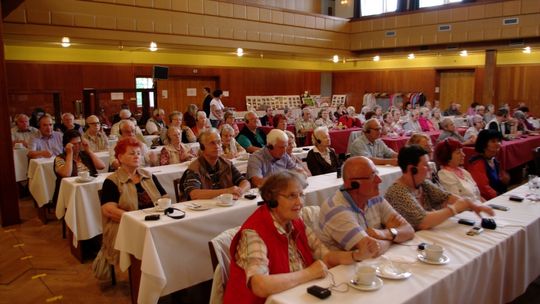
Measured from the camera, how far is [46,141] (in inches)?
242

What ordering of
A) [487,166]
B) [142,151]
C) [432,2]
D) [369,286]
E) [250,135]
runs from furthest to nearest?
[432,2]
[250,135]
[142,151]
[487,166]
[369,286]

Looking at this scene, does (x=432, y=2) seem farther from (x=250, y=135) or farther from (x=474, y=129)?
(x=250, y=135)

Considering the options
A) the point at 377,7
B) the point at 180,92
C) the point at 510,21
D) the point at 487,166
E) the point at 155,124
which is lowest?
the point at 487,166

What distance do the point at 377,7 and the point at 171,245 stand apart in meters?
13.7

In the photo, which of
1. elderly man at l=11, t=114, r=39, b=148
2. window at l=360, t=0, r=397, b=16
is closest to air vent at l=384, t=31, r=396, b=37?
window at l=360, t=0, r=397, b=16

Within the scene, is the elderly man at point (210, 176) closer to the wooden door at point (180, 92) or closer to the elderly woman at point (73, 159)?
the elderly woman at point (73, 159)

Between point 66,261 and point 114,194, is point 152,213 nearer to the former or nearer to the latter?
point 114,194

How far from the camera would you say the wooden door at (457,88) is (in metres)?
14.8

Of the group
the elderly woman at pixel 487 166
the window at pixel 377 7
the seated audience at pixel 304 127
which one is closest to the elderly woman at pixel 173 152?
the elderly woman at pixel 487 166

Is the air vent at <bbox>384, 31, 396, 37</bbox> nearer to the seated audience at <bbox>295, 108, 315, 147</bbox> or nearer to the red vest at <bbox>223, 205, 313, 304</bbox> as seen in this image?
the seated audience at <bbox>295, 108, 315, 147</bbox>

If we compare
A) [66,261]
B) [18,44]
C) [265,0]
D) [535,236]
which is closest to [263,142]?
[66,261]

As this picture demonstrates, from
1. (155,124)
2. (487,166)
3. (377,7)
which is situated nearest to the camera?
(487,166)

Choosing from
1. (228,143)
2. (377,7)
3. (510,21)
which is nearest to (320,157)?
(228,143)

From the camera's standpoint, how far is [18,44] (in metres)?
10.3
